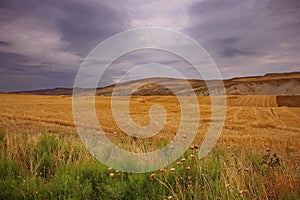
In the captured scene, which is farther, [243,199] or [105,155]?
[105,155]

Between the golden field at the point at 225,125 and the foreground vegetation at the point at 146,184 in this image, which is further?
the golden field at the point at 225,125

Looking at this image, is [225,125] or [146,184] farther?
[225,125]

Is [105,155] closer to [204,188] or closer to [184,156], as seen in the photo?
[184,156]

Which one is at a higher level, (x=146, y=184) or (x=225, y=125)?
(x=146, y=184)

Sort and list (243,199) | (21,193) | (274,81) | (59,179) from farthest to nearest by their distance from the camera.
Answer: (274,81) → (59,179) → (21,193) → (243,199)

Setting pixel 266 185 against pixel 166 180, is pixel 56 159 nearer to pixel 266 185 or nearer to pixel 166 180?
pixel 166 180

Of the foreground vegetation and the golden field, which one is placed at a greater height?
the foreground vegetation

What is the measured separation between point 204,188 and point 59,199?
2.06m

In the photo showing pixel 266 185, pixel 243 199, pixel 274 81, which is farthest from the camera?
pixel 274 81

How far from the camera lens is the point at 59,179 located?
4.23 metres

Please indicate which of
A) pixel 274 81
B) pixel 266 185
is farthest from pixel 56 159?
pixel 274 81

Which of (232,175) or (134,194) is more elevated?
(232,175)

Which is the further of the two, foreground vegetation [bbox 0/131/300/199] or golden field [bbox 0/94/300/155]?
golden field [bbox 0/94/300/155]

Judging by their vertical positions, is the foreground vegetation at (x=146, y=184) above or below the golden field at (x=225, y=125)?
above
